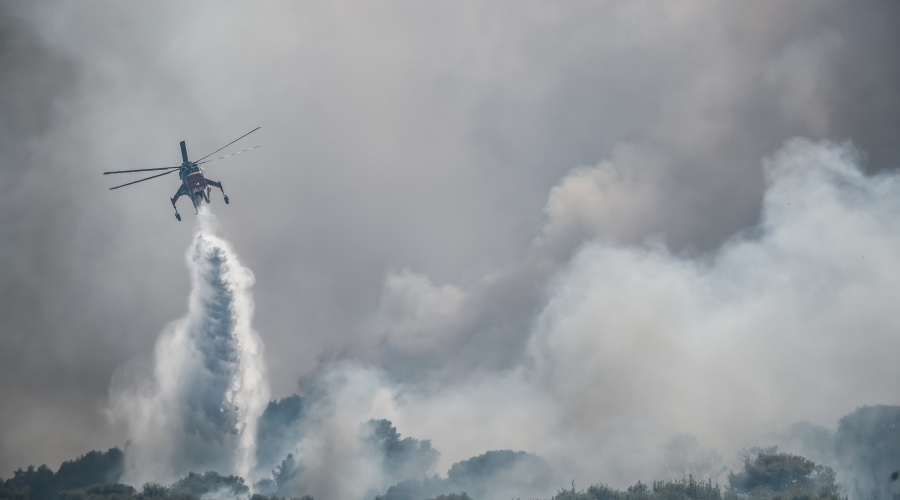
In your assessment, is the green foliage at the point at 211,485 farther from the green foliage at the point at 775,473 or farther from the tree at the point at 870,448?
the tree at the point at 870,448

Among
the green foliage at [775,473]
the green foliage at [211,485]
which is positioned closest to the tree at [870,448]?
the green foliage at [775,473]

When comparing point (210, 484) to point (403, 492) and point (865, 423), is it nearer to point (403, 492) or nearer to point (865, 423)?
point (403, 492)

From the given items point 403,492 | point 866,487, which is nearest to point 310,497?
point 403,492

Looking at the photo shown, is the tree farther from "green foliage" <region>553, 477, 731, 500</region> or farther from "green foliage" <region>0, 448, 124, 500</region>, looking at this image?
"green foliage" <region>0, 448, 124, 500</region>

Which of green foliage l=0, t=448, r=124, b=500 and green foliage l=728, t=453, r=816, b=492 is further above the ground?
green foliage l=0, t=448, r=124, b=500

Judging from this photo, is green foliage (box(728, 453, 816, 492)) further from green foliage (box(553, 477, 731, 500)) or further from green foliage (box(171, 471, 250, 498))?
green foliage (box(171, 471, 250, 498))

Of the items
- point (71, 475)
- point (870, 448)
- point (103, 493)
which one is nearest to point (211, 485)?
point (103, 493)

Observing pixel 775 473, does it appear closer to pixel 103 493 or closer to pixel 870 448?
pixel 870 448

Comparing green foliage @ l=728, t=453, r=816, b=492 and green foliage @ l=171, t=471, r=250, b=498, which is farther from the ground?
green foliage @ l=171, t=471, r=250, b=498

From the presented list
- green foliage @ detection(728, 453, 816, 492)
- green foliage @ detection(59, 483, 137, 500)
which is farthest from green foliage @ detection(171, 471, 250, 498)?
green foliage @ detection(728, 453, 816, 492)

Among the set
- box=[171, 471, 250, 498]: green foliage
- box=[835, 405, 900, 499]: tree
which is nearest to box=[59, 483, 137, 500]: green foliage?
box=[171, 471, 250, 498]: green foliage

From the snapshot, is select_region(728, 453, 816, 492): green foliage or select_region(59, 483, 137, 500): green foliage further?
select_region(59, 483, 137, 500): green foliage

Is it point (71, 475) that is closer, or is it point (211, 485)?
point (211, 485)

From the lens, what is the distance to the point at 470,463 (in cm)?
16900
